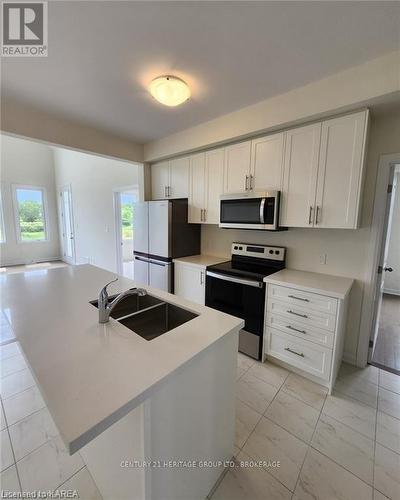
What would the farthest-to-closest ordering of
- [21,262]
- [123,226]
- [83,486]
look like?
1. [21,262]
2. [123,226]
3. [83,486]

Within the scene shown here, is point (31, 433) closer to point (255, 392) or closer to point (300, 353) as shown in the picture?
point (255, 392)

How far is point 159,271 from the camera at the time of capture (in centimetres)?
324

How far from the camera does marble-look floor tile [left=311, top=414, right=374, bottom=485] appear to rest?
1403 millimetres

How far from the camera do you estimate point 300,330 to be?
209cm

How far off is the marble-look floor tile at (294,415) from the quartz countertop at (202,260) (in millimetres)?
1518

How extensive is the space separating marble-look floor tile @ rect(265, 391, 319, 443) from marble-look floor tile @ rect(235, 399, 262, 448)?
0.12m

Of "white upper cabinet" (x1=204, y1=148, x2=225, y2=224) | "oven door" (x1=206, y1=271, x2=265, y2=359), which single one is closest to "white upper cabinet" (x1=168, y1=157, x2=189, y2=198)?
"white upper cabinet" (x1=204, y1=148, x2=225, y2=224)

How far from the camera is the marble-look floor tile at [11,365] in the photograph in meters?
2.18

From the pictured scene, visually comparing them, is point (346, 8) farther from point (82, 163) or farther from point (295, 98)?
point (82, 163)

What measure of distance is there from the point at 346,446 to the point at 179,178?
322 cm

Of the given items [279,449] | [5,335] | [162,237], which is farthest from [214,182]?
[5,335]

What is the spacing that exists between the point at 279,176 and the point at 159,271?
2000mm

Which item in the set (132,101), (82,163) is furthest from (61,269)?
(82,163)

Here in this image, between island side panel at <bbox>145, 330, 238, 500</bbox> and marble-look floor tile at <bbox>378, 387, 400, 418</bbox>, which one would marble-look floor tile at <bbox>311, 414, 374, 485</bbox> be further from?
island side panel at <bbox>145, 330, 238, 500</bbox>
